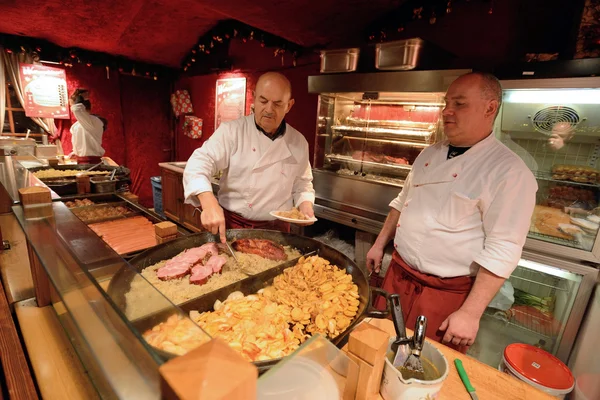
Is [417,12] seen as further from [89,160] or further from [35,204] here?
[89,160]

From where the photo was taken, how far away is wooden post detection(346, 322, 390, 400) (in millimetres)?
836

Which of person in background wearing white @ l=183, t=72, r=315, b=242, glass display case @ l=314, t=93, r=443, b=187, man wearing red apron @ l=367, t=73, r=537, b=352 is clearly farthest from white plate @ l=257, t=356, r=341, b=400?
glass display case @ l=314, t=93, r=443, b=187

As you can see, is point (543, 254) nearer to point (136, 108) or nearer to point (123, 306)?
point (123, 306)

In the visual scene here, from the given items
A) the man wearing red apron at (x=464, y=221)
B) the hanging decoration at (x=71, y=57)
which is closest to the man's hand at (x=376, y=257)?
the man wearing red apron at (x=464, y=221)

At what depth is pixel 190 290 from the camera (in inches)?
55.0

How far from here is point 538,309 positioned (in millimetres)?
2832

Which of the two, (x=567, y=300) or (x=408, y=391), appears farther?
(x=567, y=300)

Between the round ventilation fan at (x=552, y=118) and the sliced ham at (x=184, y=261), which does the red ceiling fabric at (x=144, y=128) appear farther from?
the round ventilation fan at (x=552, y=118)

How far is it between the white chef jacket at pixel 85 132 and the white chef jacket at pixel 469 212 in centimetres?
607

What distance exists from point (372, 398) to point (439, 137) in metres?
2.79

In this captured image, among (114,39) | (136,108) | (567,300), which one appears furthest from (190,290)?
(136,108)

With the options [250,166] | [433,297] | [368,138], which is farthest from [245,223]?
[368,138]

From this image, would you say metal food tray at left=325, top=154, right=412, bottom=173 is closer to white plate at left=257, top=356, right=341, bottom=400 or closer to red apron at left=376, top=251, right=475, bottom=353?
red apron at left=376, top=251, right=475, bottom=353

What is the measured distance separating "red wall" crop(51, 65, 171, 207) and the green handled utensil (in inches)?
333
